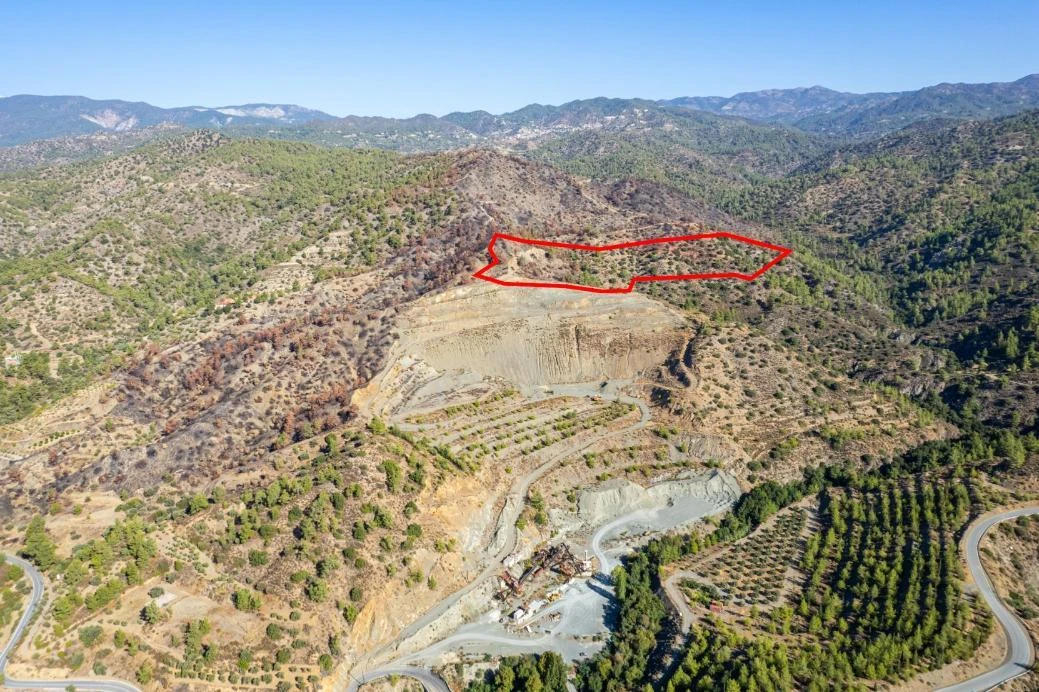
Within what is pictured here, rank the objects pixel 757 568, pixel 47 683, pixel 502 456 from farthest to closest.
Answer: pixel 502 456, pixel 757 568, pixel 47 683

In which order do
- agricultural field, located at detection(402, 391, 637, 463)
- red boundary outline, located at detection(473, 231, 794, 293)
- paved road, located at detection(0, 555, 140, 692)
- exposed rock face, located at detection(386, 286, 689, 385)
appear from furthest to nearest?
red boundary outline, located at detection(473, 231, 794, 293)
exposed rock face, located at detection(386, 286, 689, 385)
agricultural field, located at detection(402, 391, 637, 463)
paved road, located at detection(0, 555, 140, 692)

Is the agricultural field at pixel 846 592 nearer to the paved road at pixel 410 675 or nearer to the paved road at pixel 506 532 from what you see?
the paved road at pixel 506 532

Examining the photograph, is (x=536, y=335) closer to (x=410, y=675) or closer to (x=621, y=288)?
(x=621, y=288)

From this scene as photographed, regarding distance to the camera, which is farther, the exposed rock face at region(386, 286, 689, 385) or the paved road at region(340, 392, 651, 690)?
the exposed rock face at region(386, 286, 689, 385)

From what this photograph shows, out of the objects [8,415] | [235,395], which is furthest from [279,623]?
[8,415]

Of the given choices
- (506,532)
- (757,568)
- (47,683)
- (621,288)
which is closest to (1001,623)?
(757,568)

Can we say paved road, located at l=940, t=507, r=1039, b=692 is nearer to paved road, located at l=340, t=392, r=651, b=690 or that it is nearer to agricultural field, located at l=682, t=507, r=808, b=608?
agricultural field, located at l=682, t=507, r=808, b=608

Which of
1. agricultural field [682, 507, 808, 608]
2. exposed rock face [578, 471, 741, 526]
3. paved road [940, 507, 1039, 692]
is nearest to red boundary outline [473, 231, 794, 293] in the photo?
exposed rock face [578, 471, 741, 526]

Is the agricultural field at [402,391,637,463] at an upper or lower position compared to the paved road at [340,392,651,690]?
upper
